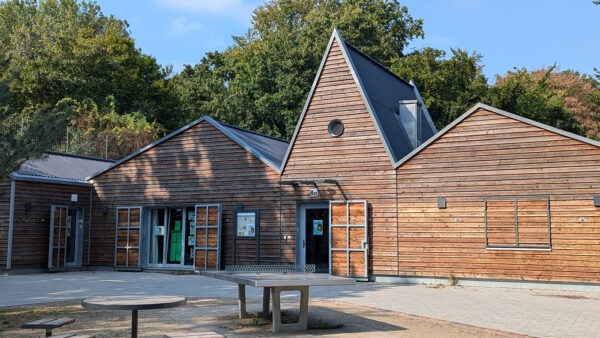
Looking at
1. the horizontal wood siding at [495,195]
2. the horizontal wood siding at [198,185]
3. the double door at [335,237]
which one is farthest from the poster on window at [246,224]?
the horizontal wood siding at [495,195]

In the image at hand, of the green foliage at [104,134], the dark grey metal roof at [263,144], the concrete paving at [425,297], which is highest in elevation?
the green foliage at [104,134]

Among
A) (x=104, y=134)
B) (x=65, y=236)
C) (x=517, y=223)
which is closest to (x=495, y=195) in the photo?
(x=517, y=223)

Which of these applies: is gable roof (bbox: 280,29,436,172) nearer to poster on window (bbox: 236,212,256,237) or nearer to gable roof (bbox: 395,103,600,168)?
gable roof (bbox: 395,103,600,168)

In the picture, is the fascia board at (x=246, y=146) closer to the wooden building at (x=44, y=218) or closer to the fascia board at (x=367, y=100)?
the fascia board at (x=367, y=100)

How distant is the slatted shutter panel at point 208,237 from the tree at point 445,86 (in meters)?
16.6

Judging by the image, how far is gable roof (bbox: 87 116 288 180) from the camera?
1878 centimetres

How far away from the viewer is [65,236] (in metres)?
20.2

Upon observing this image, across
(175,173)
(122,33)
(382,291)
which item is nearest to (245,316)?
(382,291)

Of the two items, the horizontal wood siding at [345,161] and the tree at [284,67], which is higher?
the tree at [284,67]

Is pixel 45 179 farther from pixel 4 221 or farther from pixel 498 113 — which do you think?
pixel 498 113

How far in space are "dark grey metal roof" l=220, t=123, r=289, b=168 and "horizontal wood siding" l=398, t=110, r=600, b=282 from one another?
4546mm

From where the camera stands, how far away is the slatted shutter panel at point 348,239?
16.7 m

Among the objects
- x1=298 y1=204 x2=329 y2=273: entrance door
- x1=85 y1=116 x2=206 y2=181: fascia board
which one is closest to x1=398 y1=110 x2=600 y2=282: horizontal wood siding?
x1=298 y1=204 x2=329 y2=273: entrance door

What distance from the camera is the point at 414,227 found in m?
16.3
